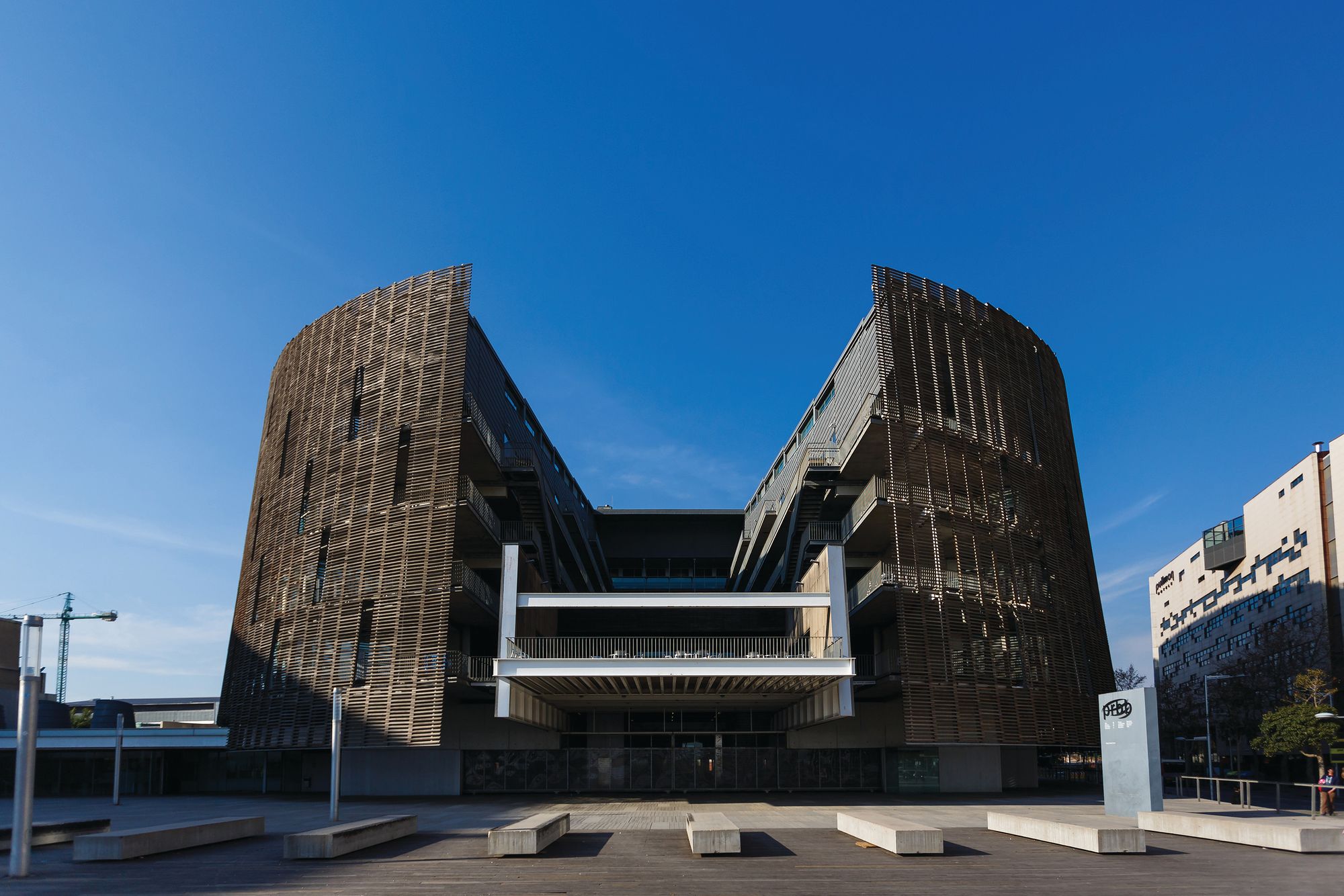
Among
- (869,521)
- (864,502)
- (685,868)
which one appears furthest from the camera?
(864,502)

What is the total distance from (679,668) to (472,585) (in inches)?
394

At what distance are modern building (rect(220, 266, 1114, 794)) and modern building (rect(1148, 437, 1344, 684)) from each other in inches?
946

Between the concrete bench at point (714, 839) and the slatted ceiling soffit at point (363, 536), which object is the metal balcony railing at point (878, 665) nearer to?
the slatted ceiling soffit at point (363, 536)

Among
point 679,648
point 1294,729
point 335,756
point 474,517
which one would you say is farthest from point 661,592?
point 1294,729

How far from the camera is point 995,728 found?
3434 centimetres

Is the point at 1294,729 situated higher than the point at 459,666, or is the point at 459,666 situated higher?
the point at 459,666

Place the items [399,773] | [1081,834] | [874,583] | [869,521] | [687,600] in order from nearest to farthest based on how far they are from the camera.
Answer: [1081,834], [687,600], [874,583], [869,521], [399,773]

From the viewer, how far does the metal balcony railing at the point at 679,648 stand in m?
30.0

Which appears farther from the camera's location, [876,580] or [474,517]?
[474,517]

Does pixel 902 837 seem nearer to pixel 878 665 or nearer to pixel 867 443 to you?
pixel 867 443

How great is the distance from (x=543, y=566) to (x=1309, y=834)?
3025 cm

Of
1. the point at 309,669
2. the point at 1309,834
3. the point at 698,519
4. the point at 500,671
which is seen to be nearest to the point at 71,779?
the point at 309,669

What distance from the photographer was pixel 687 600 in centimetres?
3080

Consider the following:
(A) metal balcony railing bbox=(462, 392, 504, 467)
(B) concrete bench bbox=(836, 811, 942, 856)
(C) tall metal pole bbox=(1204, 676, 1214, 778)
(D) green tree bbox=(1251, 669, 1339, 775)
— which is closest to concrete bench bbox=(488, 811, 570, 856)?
(B) concrete bench bbox=(836, 811, 942, 856)
